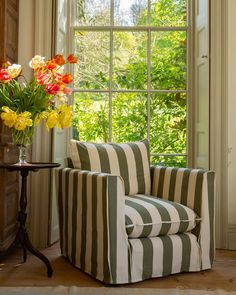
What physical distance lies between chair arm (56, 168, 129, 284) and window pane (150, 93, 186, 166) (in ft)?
3.67

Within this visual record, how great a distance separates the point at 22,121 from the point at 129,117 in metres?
1.32

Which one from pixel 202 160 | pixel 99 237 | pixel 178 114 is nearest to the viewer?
pixel 99 237

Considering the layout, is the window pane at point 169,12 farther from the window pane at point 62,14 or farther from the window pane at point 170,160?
the window pane at point 170,160

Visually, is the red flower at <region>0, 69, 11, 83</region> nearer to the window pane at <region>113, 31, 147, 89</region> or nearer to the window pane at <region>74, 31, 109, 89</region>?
the window pane at <region>74, 31, 109, 89</region>

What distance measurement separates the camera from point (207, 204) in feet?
7.95

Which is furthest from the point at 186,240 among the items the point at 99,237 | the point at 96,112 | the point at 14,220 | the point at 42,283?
the point at 96,112

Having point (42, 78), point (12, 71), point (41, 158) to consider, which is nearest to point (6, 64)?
point (12, 71)

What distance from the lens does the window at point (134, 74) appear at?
134 inches

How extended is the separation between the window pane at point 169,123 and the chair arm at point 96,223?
1.12 m

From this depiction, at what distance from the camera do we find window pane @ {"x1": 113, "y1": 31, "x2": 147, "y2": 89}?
342cm

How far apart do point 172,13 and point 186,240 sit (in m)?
2.02

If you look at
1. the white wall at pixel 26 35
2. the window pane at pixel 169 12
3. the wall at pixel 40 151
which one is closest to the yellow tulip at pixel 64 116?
the wall at pixel 40 151

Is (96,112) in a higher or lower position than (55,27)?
lower

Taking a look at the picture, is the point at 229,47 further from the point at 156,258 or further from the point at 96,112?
the point at 156,258
